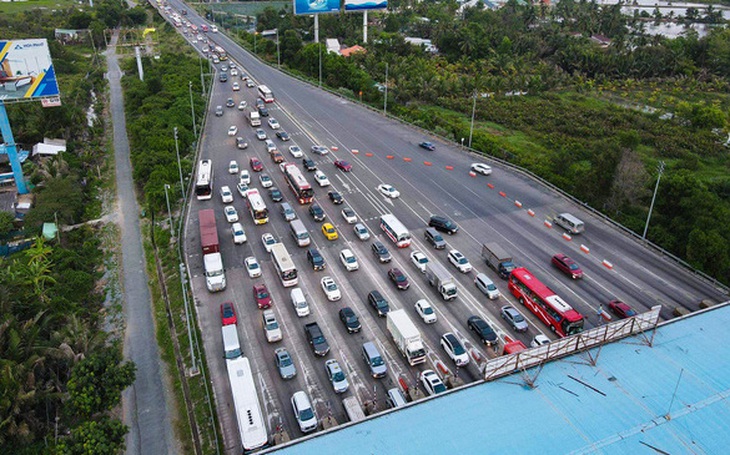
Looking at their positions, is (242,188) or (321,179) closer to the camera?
(242,188)

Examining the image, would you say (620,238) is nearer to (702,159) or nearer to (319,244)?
(319,244)

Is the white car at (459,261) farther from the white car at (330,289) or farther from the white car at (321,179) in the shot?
the white car at (321,179)

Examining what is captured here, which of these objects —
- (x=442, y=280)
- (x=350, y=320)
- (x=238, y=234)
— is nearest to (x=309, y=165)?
(x=238, y=234)

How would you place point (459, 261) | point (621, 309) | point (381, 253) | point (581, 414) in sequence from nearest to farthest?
point (581, 414), point (621, 309), point (459, 261), point (381, 253)

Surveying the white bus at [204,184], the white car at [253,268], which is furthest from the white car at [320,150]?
the white car at [253,268]

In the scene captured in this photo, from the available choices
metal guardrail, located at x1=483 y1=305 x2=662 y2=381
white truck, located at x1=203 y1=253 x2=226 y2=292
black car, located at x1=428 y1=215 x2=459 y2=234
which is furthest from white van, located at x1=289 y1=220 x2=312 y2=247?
metal guardrail, located at x1=483 y1=305 x2=662 y2=381

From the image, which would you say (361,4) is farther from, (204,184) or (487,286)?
(487,286)

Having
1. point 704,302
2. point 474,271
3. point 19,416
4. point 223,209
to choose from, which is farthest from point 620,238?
point 19,416
